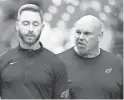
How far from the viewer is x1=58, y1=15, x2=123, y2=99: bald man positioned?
321 centimetres

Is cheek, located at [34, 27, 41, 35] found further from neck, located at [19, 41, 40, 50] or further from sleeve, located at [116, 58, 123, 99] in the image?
sleeve, located at [116, 58, 123, 99]

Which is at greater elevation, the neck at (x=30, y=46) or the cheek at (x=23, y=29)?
the cheek at (x=23, y=29)

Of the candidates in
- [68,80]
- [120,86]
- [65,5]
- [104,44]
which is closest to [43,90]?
[68,80]

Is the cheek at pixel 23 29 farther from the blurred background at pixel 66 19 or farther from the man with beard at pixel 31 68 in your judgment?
the blurred background at pixel 66 19

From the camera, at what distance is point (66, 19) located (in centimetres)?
405

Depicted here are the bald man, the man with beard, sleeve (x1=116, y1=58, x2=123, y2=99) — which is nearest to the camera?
the man with beard

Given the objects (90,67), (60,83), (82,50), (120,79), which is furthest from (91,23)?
(60,83)

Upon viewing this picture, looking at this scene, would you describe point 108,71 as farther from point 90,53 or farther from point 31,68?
point 31,68

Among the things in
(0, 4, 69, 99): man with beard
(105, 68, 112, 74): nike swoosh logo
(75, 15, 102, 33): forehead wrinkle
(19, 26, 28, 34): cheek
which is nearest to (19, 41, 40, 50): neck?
(0, 4, 69, 99): man with beard

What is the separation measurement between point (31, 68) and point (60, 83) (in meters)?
0.28

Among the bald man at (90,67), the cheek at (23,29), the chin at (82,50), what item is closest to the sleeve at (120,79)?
the bald man at (90,67)

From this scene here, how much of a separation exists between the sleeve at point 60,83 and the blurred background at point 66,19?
1.80ft

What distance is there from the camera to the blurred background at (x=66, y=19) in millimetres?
3623

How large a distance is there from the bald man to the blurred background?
0.83 ft
